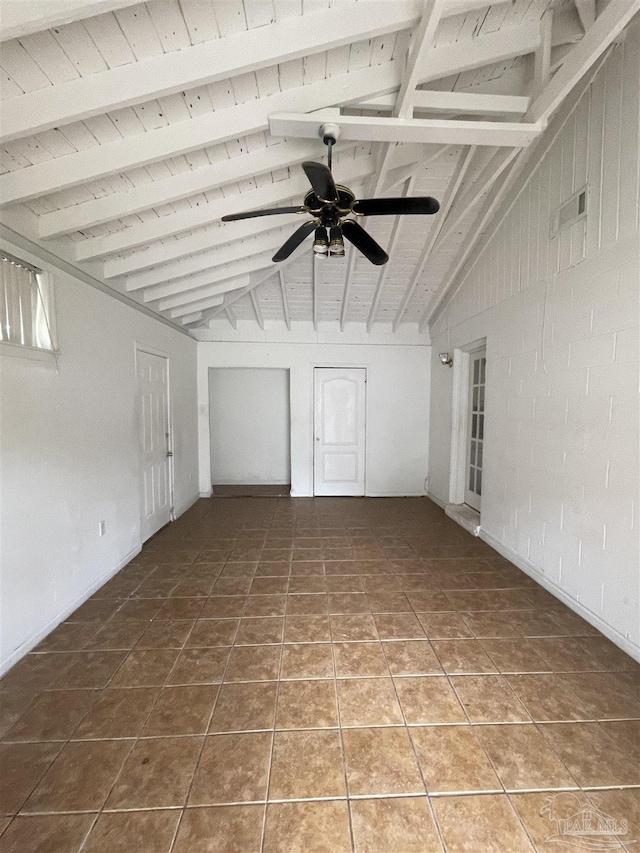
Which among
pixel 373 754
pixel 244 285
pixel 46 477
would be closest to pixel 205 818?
pixel 373 754

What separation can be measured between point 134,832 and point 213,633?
1102 mm

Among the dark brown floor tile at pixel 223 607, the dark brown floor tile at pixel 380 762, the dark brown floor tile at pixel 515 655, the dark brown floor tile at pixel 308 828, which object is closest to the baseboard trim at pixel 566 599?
the dark brown floor tile at pixel 515 655

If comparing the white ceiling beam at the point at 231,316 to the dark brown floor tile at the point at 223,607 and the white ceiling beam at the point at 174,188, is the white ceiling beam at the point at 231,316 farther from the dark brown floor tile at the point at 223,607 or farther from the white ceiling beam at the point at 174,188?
the dark brown floor tile at the point at 223,607

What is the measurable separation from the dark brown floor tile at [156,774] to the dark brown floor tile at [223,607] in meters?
0.95

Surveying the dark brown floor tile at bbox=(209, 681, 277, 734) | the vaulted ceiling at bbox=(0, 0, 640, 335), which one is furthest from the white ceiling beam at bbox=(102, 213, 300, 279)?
the dark brown floor tile at bbox=(209, 681, 277, 734)

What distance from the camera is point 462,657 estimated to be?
2.12m

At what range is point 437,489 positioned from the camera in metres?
5.37

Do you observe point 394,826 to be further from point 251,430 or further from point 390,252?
point 251,430

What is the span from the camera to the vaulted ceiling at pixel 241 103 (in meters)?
1.58

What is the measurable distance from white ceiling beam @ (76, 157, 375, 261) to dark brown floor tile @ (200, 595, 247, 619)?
2.68 m

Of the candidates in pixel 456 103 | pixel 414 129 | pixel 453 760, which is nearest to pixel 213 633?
pixel 453 760

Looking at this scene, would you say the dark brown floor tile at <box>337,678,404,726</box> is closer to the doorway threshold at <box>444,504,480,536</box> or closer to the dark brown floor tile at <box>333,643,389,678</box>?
the dark brown floor tile at <box>333,643,389,678</box>

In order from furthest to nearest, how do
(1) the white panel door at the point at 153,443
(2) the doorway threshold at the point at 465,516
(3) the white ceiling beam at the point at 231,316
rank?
1. (3) the white ceiling beam at the point at 231,316
2. (2) the doorway threshold at the point at 465,516
3. (1) the white panel door at the point at 153,443

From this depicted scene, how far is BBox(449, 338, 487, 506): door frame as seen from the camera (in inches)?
183
